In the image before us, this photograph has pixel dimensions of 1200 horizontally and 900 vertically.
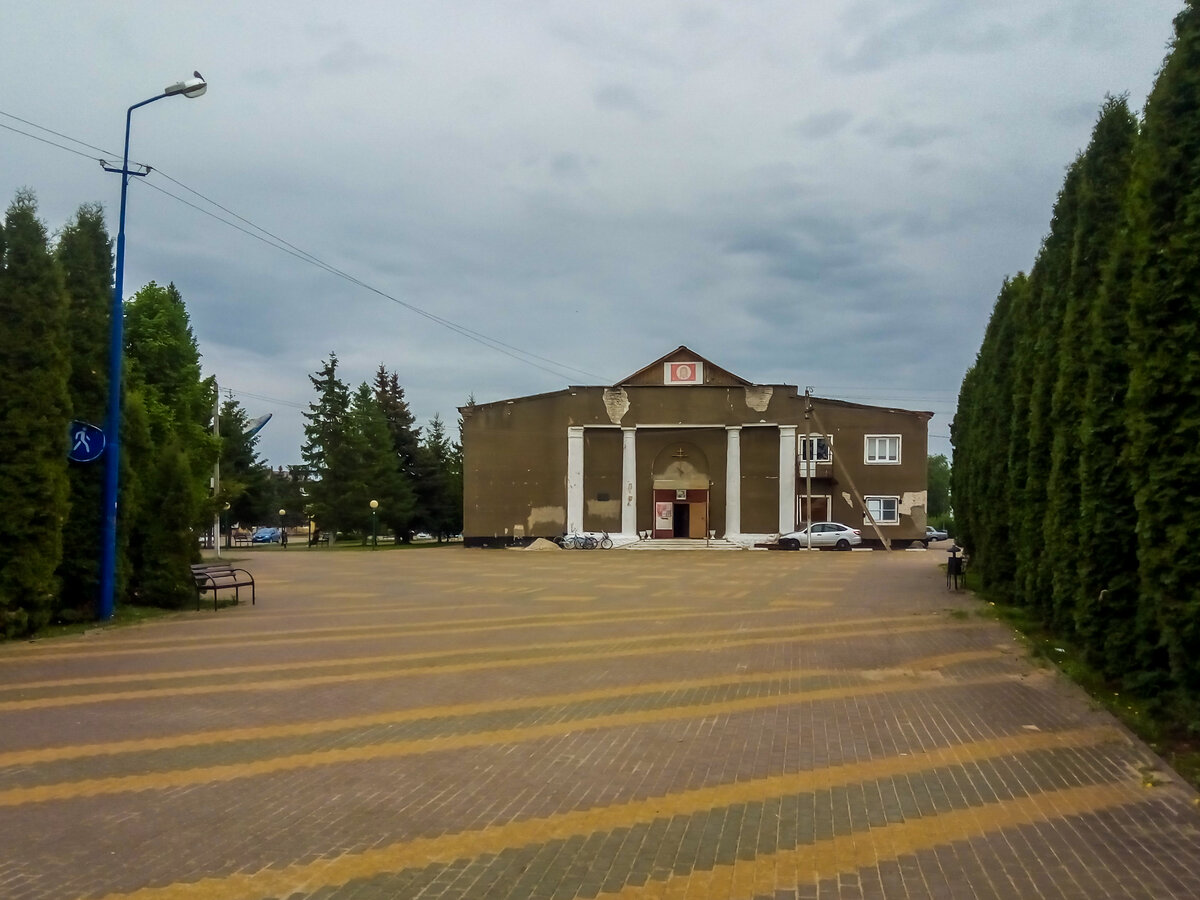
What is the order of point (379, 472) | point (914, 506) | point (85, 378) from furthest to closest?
1. point (379, 472)
2. point (914, 506)
3. point (85, 378)

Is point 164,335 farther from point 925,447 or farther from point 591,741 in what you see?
point 925,447

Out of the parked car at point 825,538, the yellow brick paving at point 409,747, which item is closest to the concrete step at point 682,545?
the parked car at point 825,538

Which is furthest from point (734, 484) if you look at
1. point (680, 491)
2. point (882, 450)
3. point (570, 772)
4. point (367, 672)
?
point (570, 772)

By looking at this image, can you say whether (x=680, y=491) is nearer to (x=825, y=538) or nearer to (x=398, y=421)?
(x=825, y=538)

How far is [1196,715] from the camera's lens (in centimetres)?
772

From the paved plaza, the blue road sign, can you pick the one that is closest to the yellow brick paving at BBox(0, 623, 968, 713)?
the paved plaza

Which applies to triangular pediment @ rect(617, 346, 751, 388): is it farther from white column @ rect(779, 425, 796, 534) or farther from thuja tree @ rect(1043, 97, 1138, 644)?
thuja tree @ rect(1043, 97, 1138, 644)

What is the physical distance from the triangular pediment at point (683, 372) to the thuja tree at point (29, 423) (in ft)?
140

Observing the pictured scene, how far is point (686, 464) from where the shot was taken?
53719 mm

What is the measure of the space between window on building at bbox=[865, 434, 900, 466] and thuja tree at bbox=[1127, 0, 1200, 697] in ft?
147

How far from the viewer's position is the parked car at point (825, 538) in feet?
162

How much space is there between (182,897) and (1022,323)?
16722 mm

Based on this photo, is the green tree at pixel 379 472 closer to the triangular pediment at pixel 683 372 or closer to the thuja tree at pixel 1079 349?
the triangular pediment at pixel 683 372

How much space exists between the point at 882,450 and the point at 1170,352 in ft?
150
